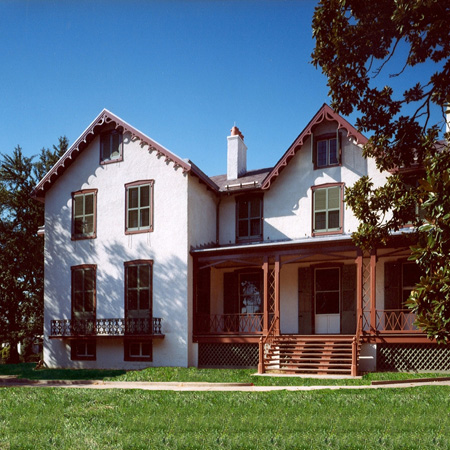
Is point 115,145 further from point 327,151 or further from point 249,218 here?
point 327,151

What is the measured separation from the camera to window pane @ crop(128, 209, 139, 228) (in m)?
23.2

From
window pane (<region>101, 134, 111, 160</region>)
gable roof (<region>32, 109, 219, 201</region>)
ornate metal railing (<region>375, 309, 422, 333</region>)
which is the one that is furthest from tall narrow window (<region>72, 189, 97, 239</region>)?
ornate metal railing (<region>375, 309, 422, 333</region>)

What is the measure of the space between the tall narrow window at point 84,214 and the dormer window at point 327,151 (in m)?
9.02

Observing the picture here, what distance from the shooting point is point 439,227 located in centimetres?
855

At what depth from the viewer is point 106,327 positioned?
74.8ft

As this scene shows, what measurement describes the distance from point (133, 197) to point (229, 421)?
15604 mm

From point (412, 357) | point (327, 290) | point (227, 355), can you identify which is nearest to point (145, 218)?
point (227, 355)

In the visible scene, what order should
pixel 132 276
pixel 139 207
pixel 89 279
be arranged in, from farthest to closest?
pixel 89 279 → pixel 139 207 → pixel 132 276

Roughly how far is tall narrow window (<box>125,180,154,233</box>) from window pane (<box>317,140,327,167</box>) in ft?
20.9

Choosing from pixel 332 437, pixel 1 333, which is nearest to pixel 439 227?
pixel 332 437

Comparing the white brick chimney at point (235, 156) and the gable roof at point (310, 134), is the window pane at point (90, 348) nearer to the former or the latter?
the white brick chimney at point (235, 156)

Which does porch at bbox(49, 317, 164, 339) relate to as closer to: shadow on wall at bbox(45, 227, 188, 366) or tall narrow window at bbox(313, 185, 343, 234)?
shadow on wall at bbox(45, 227, 188, 366)

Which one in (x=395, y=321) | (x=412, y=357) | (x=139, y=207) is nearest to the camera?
(x=412, y=357)

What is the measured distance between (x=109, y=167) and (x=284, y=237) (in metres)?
7.62
